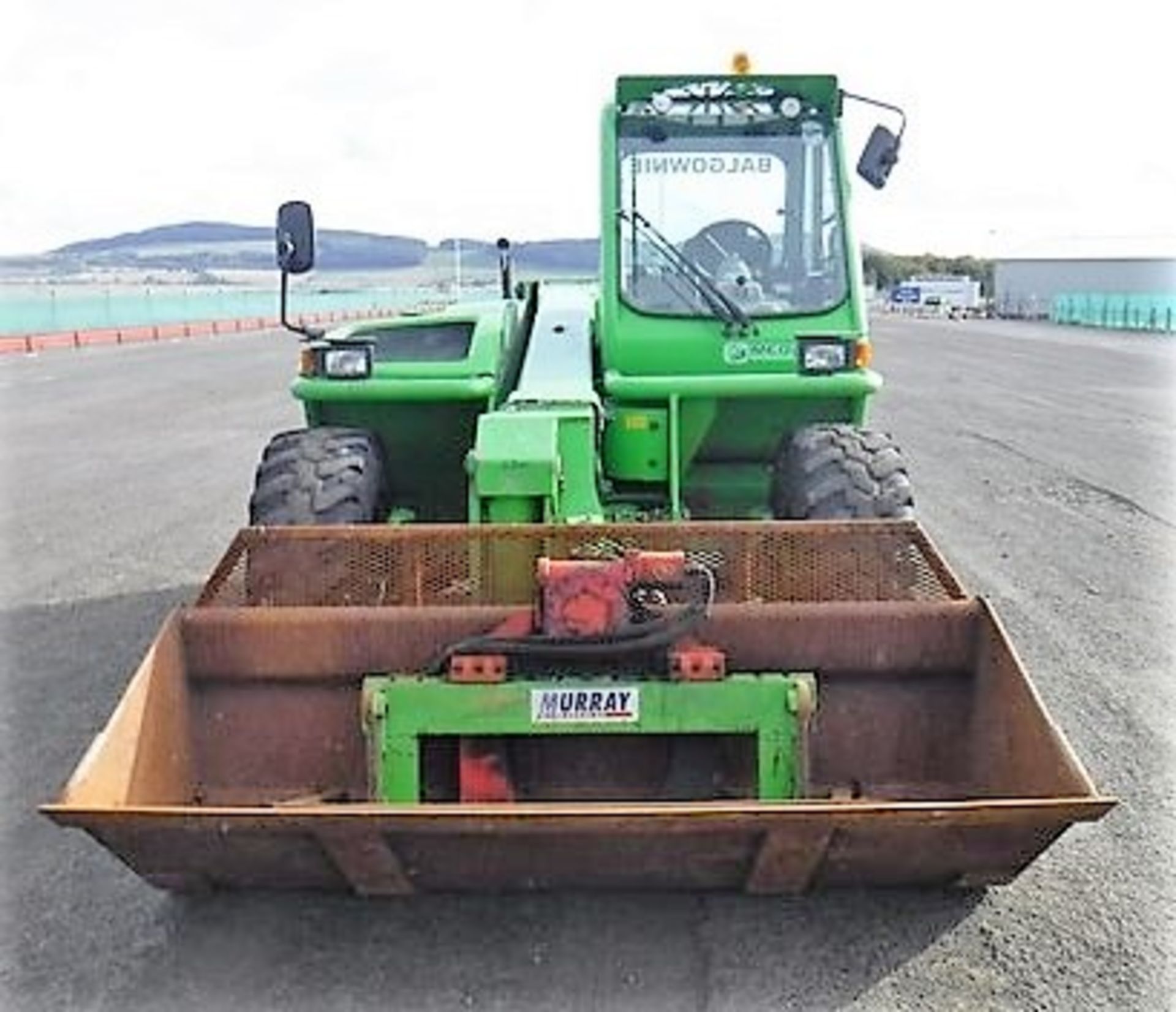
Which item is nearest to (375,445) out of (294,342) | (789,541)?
(789,541)

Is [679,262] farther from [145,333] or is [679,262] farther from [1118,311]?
[1118,311]

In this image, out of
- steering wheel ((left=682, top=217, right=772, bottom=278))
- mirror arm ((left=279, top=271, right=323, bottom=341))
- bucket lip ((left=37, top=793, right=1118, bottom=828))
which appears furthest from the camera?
steering wheel ((left=682, top=217, right=772, bottom=278))

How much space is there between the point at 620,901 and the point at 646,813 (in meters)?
0.87

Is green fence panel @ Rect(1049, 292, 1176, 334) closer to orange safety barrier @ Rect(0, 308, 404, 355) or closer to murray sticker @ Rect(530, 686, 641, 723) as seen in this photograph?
orange safety barrier @ Rect(0, 308, 404, 355)

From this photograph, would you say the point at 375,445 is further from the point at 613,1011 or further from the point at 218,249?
the point at 218,249

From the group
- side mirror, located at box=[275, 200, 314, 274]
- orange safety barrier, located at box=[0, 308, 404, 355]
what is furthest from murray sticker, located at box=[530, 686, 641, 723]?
orange safety barrier, located at box=[0, 308, 404, 355]

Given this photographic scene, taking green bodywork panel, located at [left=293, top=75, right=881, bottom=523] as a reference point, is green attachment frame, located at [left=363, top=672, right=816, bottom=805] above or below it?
below

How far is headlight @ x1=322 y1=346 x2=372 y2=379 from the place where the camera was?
5988mm

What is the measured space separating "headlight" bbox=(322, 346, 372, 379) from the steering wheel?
1407 millimetres

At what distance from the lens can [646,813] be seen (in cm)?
334

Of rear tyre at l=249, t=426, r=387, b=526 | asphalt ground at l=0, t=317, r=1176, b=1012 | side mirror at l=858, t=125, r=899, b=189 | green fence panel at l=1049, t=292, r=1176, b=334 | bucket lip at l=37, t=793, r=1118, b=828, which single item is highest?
side mirror at l=858, t=125, r=899, b=189

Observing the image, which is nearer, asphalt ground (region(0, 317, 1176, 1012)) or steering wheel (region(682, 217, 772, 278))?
asphalt ground (region(0, 317, 1176, 1012))

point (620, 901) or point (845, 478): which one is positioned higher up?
point (845, 478)

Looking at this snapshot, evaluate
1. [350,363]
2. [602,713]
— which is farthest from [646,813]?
[350,363]
